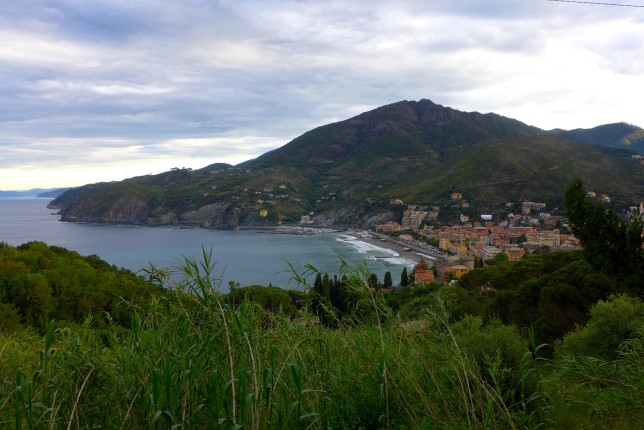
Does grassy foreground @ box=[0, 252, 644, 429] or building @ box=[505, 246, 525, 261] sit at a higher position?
grassy foreground @ box=[0, 252, 644, 429]

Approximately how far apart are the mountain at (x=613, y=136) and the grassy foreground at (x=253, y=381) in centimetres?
15178

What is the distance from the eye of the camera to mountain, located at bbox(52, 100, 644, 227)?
220 feet

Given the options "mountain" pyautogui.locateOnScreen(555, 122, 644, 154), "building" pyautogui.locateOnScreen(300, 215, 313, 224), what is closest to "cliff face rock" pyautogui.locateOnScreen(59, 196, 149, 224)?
"building" pyautogui.locateOnScreen(300, 215, 313, 224)

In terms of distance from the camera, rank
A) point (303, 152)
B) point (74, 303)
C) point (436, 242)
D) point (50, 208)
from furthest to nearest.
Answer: point (303, 152) < point (50, 208) < point (436, 242) < point (74, 303)

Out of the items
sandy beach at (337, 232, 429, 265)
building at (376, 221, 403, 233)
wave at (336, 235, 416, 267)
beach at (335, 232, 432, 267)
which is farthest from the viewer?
building at (376, 221, 403, 233)

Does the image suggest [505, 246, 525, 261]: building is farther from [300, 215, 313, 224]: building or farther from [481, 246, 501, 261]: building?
[300, 215, 313, 224]: building

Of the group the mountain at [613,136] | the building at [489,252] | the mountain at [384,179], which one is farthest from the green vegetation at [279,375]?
the mountain at [613,136]

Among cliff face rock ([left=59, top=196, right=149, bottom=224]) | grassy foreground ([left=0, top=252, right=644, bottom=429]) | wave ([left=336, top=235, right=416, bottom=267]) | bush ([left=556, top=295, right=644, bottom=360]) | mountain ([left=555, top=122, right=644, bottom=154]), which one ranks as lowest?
wave ([left=336, top=235, right=416, bottom=267])

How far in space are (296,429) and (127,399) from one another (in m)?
0.89

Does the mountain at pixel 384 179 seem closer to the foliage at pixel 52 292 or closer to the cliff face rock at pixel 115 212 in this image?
the cliff face rock at pixel 115 212

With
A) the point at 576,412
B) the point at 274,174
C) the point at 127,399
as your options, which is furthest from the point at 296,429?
the point at 274,174

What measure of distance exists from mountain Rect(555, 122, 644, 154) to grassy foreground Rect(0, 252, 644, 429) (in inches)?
5976

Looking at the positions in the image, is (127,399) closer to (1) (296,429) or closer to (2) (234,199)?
(1) (296,429)

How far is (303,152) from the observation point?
144 metres
